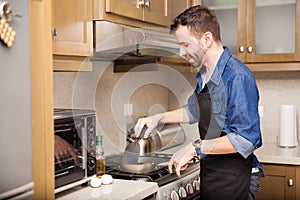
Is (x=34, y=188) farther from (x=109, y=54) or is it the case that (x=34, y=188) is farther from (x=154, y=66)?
Answer: (x=154, y=66)

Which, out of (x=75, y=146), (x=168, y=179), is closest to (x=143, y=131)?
(x=168, y=179)

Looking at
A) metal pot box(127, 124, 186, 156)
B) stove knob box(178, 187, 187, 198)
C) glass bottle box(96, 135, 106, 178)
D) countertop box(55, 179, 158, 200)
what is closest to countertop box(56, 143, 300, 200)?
countertop box(55, 179, 158, 200)

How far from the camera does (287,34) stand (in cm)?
308

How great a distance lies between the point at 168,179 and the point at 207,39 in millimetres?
738

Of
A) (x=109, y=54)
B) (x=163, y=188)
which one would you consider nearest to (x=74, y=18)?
(x=109, y=54)

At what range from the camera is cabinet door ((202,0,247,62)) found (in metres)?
3.16

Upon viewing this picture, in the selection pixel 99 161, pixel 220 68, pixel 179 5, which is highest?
pixel 179 5

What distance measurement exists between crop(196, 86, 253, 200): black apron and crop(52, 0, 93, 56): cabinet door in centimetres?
66

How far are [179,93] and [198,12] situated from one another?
160 cm

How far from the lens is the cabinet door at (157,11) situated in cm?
256

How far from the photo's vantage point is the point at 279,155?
2855 millimetres

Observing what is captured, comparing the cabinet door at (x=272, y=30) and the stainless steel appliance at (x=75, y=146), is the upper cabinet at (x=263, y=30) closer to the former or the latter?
the cabinet door at (x=272, y=30)

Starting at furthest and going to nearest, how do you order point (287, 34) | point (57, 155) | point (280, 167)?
1. point (287, 34)
2. point (280, 167)
3. point (57, 155)

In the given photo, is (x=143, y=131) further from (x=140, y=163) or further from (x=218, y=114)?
(x=218, y=114)
